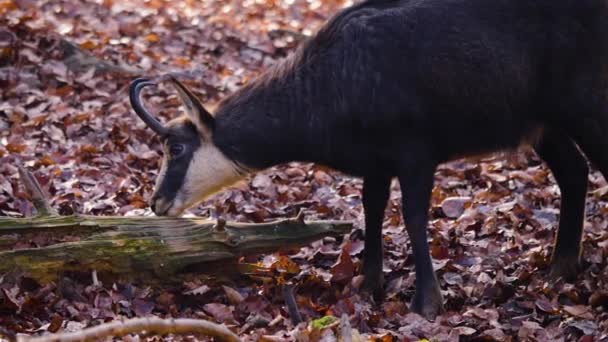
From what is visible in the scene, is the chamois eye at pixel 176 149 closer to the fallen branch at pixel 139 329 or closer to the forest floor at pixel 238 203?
the forest floor at pixel 238 203

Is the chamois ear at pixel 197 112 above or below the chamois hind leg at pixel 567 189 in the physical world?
above

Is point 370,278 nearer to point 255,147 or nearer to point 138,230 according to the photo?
point 255,147

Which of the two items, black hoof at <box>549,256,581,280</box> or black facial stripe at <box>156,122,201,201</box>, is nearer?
black facial stripe at <box>156,122,201,201</box>

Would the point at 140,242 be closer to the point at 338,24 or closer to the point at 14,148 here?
the point at 338,24

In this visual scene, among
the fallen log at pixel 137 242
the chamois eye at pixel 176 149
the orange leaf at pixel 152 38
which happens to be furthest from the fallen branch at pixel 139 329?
the orange leaf at pixel 152 38

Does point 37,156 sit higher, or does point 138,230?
point 138,230

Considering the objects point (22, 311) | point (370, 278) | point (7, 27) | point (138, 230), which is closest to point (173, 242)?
point (138, 230)

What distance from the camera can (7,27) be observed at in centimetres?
1066

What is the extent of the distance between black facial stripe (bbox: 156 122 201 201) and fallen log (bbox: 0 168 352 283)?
54 cm

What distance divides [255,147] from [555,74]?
6.84 ft

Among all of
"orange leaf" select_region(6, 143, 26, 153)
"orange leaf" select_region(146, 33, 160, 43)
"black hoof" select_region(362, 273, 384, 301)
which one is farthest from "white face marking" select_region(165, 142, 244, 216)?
"orange leaf" select_region(146, 33, 160, 43)

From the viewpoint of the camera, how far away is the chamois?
5977 mm

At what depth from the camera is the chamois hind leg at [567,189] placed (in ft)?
22.1

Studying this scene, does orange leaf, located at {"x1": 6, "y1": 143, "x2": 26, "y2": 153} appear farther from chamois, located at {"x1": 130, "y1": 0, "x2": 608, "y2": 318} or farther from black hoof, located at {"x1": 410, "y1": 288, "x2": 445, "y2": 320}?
black hoof, located at {"x1": 410, "y1": 288, "x2": 445, "y2": 320}
